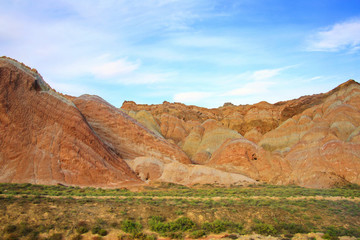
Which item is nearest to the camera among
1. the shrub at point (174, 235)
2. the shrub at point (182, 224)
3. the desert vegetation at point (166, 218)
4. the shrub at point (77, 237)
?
the shrub at point (77, 237)

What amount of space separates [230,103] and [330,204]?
366ft

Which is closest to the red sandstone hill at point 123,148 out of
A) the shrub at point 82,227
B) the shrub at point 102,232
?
the shrub at point 82,227

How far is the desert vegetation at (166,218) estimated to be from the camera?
19688 millimetres

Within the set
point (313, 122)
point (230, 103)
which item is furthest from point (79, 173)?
point (230, 103)

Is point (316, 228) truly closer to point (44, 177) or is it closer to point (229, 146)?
point (44, 177)

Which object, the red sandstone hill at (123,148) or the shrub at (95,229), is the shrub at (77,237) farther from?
the red sandstone hill at (123,148)

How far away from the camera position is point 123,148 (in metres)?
48.4

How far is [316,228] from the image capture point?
22.1m

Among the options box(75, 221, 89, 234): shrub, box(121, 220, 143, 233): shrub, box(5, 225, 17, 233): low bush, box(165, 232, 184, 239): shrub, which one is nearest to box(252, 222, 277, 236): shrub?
box(165, 232, 184, 239): shrub

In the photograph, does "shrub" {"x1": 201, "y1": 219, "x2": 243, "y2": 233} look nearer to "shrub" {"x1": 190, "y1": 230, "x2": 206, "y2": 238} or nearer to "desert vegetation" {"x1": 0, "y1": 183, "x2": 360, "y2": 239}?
"desert vegetation" {"x1": 0, "y1": 183, "x2": 360, "y2": 239}

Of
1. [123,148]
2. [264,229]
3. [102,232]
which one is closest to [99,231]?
[102,232]

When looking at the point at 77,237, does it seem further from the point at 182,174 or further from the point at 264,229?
the point at 182,174

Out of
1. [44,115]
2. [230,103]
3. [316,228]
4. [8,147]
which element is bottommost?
[316,228]

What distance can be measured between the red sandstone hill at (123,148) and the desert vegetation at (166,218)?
764 centimetres
